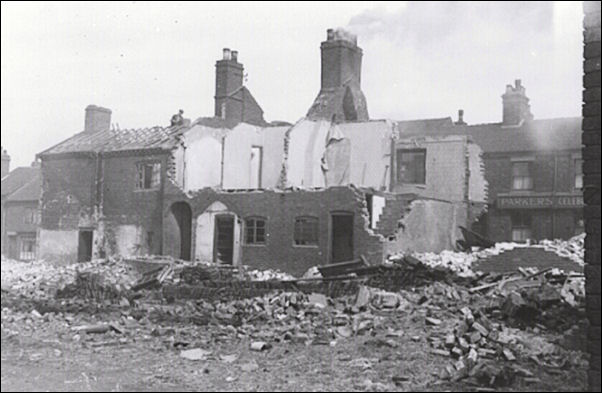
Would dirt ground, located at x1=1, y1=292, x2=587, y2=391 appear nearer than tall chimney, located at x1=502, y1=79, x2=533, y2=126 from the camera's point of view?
Yes

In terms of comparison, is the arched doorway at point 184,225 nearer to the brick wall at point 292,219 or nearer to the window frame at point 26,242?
the brick wall at point 292,219

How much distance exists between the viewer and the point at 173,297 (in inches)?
808

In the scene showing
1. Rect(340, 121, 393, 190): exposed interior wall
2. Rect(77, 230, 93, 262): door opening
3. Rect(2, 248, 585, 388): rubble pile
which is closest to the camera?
Rect(2, 248, 585, 388): rubble pile

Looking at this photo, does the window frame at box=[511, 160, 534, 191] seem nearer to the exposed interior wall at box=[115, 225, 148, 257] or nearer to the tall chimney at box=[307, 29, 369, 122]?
the tall chimney at box=[307, 29, 369, 122]

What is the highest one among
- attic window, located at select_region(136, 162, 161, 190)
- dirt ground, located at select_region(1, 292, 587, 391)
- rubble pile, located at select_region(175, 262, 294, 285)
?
attic window, located at select_region(136, 162, 161, 190)

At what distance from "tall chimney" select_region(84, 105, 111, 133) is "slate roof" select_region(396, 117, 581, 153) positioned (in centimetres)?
1684

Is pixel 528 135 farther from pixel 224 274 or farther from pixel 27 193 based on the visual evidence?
pixel 27 193

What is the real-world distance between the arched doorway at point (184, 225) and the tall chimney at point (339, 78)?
7747mm

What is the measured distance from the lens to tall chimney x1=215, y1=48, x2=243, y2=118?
3638 cm

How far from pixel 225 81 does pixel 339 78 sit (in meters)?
6.68

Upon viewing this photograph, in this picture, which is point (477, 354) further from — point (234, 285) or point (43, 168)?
point (43, 168)

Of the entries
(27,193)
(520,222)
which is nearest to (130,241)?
(27,193)

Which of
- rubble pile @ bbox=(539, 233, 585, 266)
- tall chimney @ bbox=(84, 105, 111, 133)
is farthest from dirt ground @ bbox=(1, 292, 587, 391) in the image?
tall chimney @ bbox=(84, 105, 111, 133)

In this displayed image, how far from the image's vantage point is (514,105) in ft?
124
